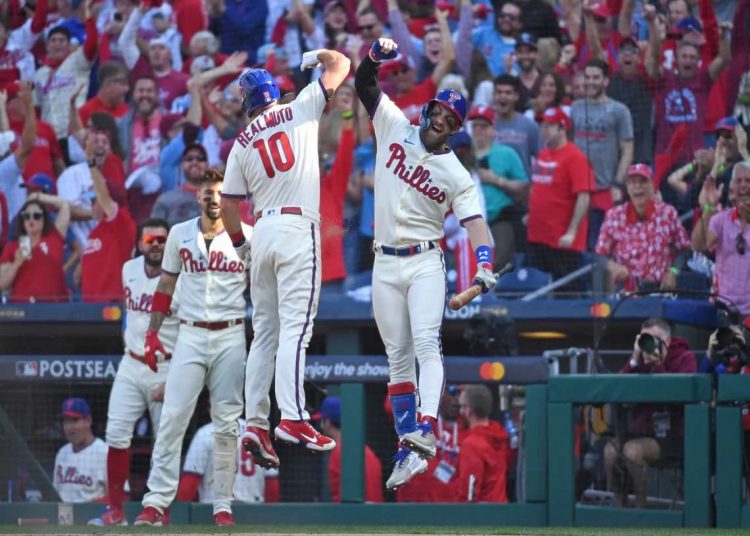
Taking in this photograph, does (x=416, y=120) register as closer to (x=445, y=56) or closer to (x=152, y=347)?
(x=445, y=56)

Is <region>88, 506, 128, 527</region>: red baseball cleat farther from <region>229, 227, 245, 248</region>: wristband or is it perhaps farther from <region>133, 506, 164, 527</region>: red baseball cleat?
<region>229, 227, 245, 248</region>: wristband

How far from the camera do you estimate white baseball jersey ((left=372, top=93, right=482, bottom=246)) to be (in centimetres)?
611

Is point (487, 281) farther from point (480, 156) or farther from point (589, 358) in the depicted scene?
point (480, 156)

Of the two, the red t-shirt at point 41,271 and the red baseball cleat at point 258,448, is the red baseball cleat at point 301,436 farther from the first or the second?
the red t-shirt at point 41,271

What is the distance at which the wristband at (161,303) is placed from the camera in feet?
24.4

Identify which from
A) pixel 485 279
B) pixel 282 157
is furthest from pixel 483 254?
pixel 282 157

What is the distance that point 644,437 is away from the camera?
738cm

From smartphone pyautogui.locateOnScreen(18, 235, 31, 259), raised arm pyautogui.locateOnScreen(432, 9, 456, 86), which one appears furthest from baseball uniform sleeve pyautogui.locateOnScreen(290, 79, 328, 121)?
smartphone pyautogui.locateOnScreen(18, 235, 31, 259)

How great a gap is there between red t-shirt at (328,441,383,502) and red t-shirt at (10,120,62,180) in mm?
4578

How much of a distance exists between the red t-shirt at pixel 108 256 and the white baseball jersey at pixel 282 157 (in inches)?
189

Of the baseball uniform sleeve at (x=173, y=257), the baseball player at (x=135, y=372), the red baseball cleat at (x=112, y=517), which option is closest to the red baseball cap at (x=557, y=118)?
the baseball player at (x=135, y=372)

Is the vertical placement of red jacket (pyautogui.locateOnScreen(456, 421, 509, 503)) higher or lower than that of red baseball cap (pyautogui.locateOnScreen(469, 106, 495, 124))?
lower

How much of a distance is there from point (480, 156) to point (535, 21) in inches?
53.7

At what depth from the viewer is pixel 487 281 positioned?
19.1 feet
